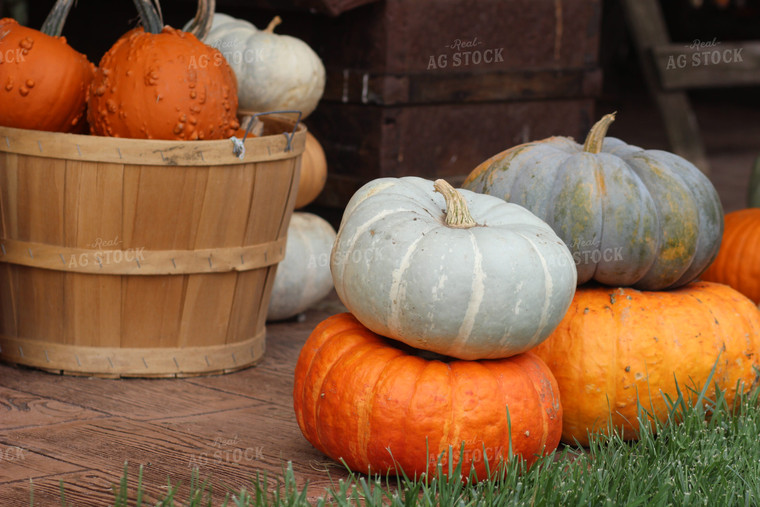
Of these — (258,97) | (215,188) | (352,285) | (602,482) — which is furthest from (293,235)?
(602,482)

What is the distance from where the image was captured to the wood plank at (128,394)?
2465 millimetres

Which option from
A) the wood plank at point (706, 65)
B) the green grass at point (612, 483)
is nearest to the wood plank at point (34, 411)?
the green grass at point (612, 483)

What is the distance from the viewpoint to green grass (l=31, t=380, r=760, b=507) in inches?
69.7

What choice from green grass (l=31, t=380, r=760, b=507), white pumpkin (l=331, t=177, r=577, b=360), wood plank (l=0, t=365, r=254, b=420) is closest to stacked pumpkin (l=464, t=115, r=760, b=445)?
green grass (l=31, t=380, r=760, b=507)

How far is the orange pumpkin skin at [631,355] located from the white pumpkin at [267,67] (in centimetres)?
131

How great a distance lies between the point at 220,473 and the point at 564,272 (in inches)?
32.5

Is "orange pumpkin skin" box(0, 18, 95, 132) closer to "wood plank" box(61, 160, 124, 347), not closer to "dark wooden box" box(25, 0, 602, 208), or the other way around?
"wood plank" box(61, 160, 124, 347)

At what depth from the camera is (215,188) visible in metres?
2.62

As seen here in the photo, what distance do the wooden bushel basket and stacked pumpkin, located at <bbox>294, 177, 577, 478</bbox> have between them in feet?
2.05

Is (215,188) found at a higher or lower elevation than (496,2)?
lower

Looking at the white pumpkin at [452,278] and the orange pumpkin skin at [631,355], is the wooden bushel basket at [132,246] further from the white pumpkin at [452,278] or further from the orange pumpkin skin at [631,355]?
the orange pumpkin skin at [631,355]

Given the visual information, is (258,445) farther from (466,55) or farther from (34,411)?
(466,55)

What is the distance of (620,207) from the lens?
2365mm

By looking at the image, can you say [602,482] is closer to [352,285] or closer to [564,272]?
[564,272]
